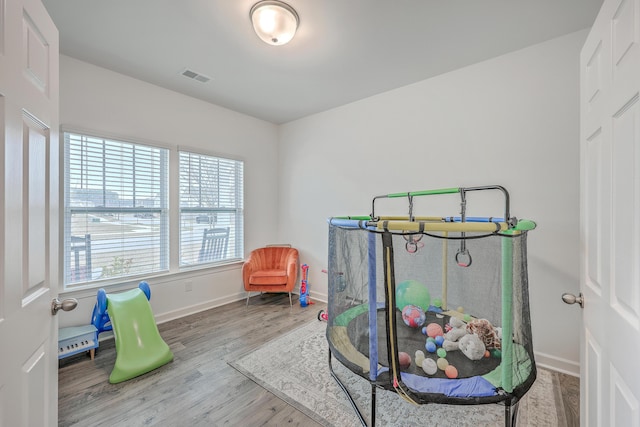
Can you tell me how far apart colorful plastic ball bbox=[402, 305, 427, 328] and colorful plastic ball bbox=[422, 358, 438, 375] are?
0.40 m

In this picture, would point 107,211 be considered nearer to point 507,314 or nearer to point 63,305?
point 63,305

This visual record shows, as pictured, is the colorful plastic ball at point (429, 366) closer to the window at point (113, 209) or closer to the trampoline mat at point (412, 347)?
the trampoline mat at point (412, 347)

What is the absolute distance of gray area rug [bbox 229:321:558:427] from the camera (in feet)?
5.34

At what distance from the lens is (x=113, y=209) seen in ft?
9.02

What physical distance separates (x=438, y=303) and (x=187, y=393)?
1886mm

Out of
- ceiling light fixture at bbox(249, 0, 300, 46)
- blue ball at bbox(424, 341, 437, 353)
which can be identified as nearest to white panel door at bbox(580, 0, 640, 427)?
blue ball at bbox(424, 341, 437, 353)

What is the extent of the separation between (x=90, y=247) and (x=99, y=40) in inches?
74.7

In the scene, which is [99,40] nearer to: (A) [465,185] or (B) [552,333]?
(A) [465,185]

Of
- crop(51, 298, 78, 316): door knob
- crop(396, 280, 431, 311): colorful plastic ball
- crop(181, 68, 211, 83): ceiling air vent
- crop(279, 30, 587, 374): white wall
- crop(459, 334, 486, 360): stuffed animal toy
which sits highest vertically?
crop(181, 68, 211, 83): ceiling air vent

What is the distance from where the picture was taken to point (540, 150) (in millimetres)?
2225

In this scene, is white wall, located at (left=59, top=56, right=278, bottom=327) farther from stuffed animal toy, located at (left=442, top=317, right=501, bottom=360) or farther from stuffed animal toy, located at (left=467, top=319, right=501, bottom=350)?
stuffed animal toy, located at (left=467, top=319, right=501, bottom=350)

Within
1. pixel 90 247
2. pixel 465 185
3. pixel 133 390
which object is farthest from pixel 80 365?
pixel 465 185

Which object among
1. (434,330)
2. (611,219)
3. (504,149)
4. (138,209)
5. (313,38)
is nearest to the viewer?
(611,219)

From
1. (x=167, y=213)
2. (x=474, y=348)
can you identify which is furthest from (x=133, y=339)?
(x=474, y=348)
